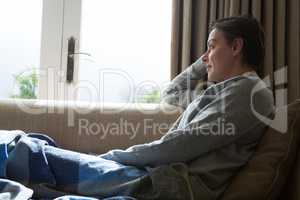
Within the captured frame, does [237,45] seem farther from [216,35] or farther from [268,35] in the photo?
[268,35]

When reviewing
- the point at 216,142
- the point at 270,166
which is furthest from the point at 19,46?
the point at 270,166

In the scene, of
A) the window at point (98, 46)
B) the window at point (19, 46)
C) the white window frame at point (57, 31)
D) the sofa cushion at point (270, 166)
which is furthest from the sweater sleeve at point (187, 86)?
the window at point (19, 46)

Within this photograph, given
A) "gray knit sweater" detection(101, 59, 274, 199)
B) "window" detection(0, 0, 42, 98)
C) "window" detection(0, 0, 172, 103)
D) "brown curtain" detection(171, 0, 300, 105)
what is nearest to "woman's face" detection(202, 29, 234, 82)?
"gray knit sweater" detection(101, 59, 274, 199)

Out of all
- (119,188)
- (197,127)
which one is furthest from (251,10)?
(119,188)

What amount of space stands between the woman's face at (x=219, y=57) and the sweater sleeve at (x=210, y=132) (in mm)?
206

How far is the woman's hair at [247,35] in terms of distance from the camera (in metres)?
1.44

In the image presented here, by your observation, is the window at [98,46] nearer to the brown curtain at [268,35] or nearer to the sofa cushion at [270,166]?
the brown curtain at [268,35]

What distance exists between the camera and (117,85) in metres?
2.38

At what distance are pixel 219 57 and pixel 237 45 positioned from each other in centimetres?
9

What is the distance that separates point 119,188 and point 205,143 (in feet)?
1.04

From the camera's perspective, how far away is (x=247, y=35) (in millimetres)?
1436

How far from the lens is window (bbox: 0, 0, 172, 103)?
234cm

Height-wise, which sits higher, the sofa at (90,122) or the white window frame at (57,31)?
the white window frame at (57,31)

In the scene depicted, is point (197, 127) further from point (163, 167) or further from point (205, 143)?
point (163, 167)
